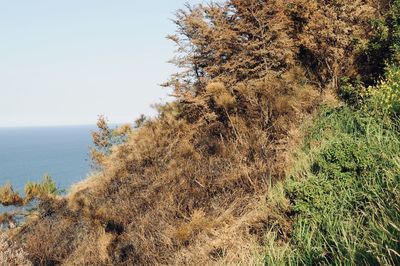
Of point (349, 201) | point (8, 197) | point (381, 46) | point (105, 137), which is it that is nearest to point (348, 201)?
point (349, 201)

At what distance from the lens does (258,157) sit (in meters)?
8.64

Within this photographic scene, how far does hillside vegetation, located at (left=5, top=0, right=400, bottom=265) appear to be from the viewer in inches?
202

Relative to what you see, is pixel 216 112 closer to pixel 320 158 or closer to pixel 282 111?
pixel 282 111

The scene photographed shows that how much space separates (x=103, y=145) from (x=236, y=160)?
18.9 meters

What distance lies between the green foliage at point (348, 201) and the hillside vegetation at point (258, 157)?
0.08 feet

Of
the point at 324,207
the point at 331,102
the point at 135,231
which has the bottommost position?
the point at 135,231

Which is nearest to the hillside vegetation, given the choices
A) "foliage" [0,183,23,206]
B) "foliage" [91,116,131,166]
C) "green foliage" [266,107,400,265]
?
"green foliage" [266,107,400,265]

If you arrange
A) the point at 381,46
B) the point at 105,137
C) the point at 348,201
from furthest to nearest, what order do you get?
the point at 105,137 → the point at 381,46 → the point at 348,201

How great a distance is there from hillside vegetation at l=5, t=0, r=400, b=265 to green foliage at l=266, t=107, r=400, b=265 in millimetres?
Answer: 25

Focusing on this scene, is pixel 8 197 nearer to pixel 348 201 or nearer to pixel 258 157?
pixel 258 157

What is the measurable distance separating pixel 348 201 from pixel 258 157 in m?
3.60

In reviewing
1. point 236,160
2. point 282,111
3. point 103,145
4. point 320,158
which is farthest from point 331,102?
point 103,145

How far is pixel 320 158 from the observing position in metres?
6.14

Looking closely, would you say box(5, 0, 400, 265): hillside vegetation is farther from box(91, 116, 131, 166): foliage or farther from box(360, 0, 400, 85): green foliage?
box(91, 116, 131, 166): foliage
